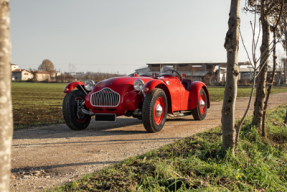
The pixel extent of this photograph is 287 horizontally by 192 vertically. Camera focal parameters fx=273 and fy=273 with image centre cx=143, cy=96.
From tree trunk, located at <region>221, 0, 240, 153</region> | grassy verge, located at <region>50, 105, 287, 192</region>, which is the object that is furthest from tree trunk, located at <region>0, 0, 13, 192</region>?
tree trunk, located at <region>221, 0, 240, 153</region>

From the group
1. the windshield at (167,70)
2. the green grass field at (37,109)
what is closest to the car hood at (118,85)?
the windshield at (167,70)

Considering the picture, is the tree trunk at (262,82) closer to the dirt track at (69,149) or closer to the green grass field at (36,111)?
the dirt track at (69,149)

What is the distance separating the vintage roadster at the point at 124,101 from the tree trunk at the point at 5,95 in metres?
4.61

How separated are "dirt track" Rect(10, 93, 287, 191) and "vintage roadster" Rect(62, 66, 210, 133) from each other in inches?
14.8

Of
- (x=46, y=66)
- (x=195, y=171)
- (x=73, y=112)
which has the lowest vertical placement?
(x=195, y=171)

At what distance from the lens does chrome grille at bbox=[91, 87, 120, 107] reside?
647 cm

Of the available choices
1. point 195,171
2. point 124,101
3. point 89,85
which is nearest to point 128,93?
point 124,101

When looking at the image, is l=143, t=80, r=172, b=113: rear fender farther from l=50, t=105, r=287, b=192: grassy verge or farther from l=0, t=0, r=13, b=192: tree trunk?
l=0, t=0, r=13, b=192: tree trunk

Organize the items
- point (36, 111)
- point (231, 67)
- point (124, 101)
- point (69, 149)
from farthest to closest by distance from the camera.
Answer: point (36, 111) → point (124, 101) → point (69, 149) → point (231, 67)

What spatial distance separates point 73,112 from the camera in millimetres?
6855

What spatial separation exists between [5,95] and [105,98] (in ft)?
16.3

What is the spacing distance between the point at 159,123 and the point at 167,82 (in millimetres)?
1253

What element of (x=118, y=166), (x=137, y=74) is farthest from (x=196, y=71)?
(x=118, y=166)

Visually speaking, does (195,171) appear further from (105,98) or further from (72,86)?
(72,86)
